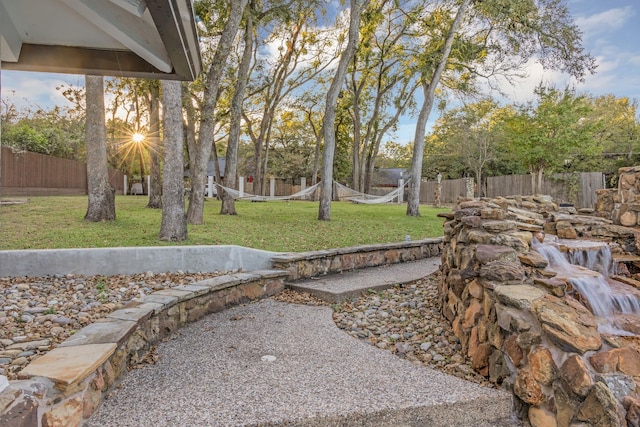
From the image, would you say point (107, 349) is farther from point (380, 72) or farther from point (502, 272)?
point (380, 72)

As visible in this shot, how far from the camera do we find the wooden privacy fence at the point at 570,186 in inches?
375

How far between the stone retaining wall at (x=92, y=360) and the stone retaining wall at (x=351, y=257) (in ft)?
3.91

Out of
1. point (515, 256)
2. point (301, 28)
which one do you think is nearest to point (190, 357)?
point (515, 256)

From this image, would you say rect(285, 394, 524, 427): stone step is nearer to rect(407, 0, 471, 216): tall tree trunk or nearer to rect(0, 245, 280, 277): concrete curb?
rect(0, 245, 280, 277): concrete curb

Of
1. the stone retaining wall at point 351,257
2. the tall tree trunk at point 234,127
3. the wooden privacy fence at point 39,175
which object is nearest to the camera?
the stone retaining wall at point 351,257

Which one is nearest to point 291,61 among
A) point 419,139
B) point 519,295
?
point 419,139

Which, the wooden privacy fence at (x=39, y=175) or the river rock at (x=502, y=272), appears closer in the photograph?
the river rock at (x=502, y=272)

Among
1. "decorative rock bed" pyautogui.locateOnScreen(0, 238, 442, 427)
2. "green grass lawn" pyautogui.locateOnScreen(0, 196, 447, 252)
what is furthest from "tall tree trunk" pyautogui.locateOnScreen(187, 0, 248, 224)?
"decorative rock bed" pyautogui.locateOnScreen(0, 238, 442, 427)

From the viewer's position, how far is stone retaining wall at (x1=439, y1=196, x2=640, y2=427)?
Result: 1.81m

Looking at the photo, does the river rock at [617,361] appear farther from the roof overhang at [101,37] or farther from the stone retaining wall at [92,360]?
the roof overhang at [101,37]

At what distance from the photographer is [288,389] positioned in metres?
1.87

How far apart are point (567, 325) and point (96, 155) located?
6049 millimetres

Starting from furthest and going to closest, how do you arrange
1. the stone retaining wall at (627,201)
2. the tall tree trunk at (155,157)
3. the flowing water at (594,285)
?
1. the tall tree trunk at (155,157)
2. the stone retaining wall at (627,201)
3. the flowing water at (594,285)

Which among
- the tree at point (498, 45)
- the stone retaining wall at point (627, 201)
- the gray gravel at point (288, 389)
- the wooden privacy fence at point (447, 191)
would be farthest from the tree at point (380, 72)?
the gray gravel at point (288, 389)
